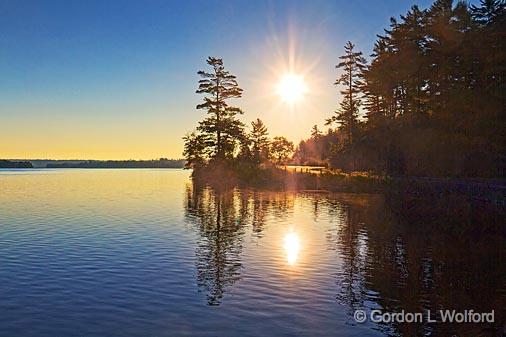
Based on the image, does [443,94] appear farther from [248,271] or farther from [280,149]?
[280,149]

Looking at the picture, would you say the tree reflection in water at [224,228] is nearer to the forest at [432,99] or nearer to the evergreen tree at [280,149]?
the forest at [432,99]

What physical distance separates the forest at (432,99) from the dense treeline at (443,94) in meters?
0.09

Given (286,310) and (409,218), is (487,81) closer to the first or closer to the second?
(409,218)

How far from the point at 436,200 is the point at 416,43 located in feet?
82.5

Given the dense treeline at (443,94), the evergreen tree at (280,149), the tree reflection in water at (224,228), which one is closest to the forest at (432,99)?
the dense treeline at (443,94)

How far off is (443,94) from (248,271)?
3545cm

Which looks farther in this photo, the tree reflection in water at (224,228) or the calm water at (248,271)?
the tree reflection in water at (224,228)

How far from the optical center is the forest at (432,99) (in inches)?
1666

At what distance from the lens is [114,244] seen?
27.4 metres

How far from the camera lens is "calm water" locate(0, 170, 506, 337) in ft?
47.8

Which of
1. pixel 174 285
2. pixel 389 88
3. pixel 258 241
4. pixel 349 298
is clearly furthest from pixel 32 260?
pixel 389 88

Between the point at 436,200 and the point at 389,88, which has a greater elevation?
the point at 389,88

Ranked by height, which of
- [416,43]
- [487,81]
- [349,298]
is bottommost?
[349,298]

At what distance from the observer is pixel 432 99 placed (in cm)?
5106
